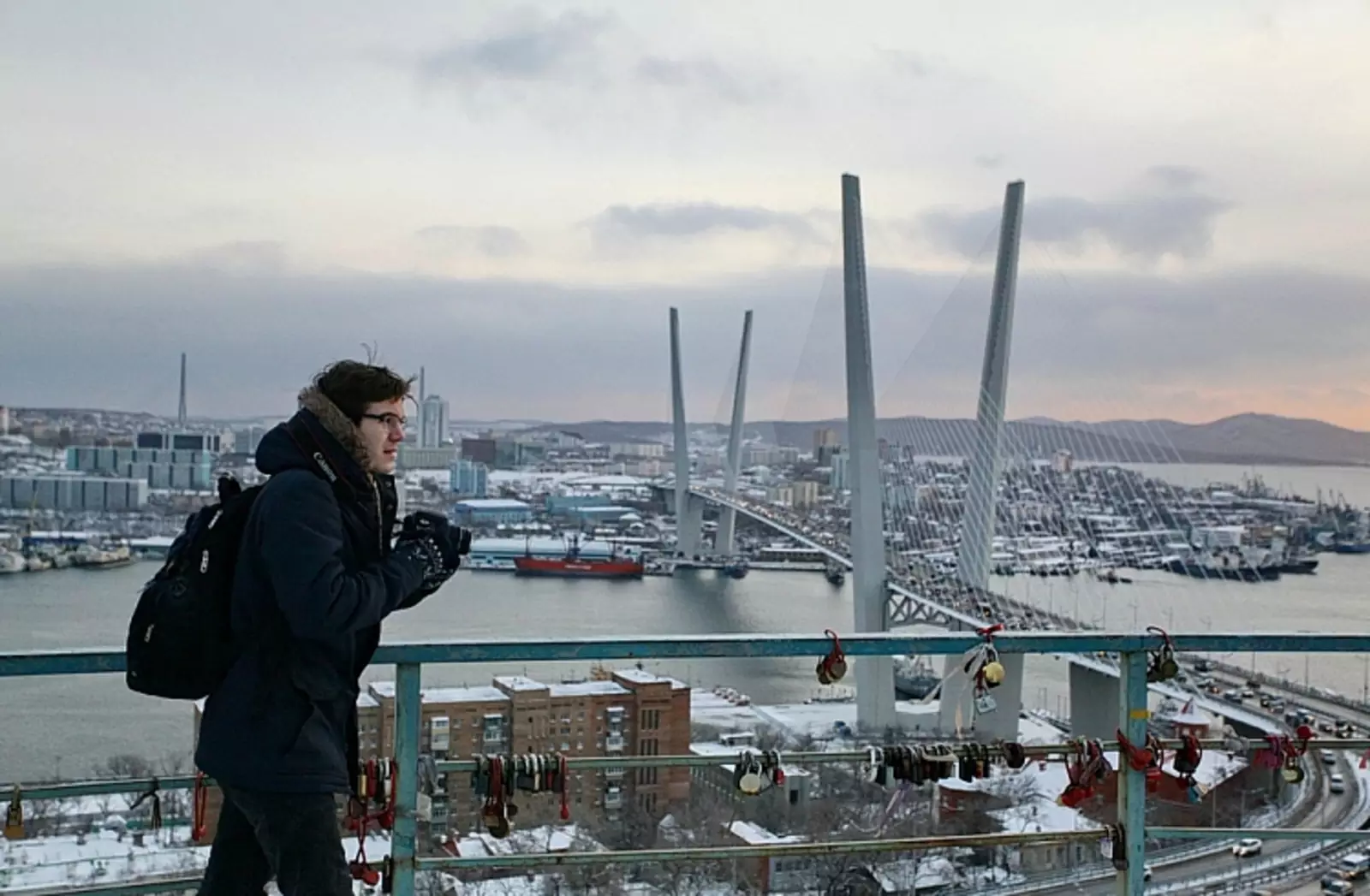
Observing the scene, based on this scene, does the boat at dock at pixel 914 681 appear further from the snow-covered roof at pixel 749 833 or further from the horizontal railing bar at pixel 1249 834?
the horizontal railing bar at pixel 1249 834

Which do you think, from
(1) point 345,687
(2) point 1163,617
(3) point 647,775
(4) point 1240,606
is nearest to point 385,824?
(1) point 345,687

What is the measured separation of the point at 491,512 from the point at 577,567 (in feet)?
11.4

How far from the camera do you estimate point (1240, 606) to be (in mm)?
10328

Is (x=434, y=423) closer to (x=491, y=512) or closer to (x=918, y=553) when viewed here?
(x=491, y=512)

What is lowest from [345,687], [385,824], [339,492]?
[385,824]

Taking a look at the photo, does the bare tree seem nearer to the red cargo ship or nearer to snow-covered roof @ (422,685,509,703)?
snow-covered roof @ (422,685,509,703)

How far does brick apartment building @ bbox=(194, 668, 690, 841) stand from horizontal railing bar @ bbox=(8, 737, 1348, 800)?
0.05 meters

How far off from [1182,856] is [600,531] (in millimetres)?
17423

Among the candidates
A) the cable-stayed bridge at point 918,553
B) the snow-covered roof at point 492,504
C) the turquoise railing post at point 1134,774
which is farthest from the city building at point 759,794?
the snow-covered roof at point 492,504

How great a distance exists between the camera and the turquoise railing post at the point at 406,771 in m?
0.85

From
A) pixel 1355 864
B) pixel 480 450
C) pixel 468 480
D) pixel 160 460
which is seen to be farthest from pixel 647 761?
pixel 480 450

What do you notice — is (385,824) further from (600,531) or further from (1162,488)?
(600,531)

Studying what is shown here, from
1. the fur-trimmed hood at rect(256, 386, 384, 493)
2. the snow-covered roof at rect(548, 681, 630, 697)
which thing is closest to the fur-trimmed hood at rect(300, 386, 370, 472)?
the fur-trimmed hood at rect(256, 386, 384, 493)

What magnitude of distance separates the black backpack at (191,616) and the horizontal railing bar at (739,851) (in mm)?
223
